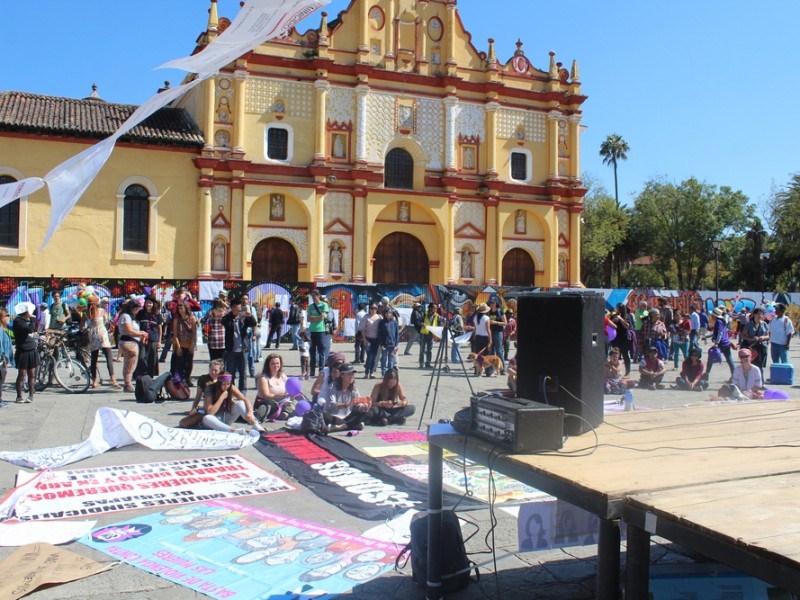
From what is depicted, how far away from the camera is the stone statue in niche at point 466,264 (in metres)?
34.0

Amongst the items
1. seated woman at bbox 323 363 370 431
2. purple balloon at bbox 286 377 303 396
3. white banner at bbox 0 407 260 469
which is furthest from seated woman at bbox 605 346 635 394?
white banner at bbox 0 407 260 469

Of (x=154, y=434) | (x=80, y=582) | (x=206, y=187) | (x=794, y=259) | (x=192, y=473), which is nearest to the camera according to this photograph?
(x=80, y=582)

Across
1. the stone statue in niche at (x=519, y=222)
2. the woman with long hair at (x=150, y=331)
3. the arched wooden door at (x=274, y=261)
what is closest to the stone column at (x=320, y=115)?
the arched wooden door at (x=274, y=261)

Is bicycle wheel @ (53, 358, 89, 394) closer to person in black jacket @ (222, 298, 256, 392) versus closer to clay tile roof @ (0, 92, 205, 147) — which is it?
person in black jacket @ (222, 298, 256, 392)

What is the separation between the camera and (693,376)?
1527cm

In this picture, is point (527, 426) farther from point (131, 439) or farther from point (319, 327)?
point (319, 327)

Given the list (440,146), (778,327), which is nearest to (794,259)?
(440,146)

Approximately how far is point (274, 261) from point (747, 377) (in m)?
22.5

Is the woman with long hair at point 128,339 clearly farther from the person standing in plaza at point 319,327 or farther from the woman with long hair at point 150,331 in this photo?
the person standing in plaza at point 319,327

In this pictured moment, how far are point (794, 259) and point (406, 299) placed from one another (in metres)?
33.4

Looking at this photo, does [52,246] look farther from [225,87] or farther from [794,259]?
[794,259]

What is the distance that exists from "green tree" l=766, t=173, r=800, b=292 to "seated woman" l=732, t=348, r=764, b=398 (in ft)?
121

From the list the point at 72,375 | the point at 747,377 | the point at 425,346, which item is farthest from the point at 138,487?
the point at 425,346

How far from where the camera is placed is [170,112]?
1238 inches
